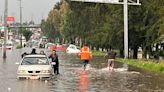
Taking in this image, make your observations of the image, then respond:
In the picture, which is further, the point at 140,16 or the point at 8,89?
the point at 140,16

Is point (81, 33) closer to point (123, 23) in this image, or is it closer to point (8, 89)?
point (123, 23)

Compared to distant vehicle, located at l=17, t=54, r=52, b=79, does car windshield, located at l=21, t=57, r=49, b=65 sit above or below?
above

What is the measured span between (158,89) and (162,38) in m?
24.7

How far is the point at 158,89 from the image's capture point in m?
21.1

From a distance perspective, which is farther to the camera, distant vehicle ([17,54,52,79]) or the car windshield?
the car windshield

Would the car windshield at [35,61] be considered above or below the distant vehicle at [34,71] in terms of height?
above

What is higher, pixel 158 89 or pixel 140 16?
pixel 140 16

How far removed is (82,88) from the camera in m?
21.2

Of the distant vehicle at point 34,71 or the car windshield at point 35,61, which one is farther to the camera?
the car windshield at point 35,61

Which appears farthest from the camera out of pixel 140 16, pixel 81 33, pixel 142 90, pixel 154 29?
pixel 81 33

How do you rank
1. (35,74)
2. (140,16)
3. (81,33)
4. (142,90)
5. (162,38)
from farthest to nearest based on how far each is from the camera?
(81,33) < (140,16) < (162,38) < (35,74) < (142,90)

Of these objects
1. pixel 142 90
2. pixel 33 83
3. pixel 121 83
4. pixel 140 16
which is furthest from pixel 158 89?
pixel 140 16

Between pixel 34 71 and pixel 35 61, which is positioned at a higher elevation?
pixel 35 61

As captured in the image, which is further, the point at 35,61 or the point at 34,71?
the point at 35,61
